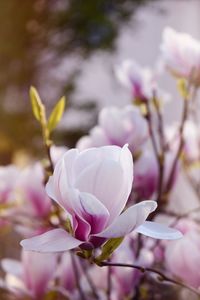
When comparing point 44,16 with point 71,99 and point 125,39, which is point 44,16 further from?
point 125,39

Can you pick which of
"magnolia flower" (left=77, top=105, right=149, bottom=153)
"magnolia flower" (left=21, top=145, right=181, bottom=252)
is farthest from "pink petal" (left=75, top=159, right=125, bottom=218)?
"magnolia flower" (left=77, top=105, right=149, bottom=153)

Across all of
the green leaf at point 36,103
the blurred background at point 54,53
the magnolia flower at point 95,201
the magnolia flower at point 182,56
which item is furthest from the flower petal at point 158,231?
the blurred background at point 54,53

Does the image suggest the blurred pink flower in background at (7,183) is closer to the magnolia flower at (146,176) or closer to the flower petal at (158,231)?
the magnolia flower at (146,176)

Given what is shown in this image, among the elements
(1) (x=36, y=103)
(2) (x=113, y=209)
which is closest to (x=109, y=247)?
(2) (x=113, y=209)

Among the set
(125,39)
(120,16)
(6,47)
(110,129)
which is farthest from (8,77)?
(110,129)

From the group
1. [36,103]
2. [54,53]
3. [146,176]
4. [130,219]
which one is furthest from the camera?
[54,53]

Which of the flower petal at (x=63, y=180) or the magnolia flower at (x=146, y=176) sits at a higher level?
the flower petal at (x=63, y=180)

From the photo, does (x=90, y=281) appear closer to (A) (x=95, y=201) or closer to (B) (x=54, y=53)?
(A) (x=95, y=201)

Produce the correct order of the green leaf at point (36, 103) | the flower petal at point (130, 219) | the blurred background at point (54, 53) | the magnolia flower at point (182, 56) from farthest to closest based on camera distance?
the blurred background at point (54, 53)
the magnolia flower at point (182, 56)
the green leaf at point (36, 103)
the flower petal at point (130, 219)
